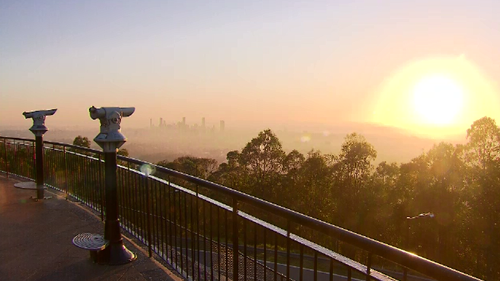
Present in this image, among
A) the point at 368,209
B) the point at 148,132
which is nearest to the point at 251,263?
the point at 368,209

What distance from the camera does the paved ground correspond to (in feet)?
13.9

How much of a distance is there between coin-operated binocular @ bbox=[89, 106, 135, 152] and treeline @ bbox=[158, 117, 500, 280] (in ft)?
89.9

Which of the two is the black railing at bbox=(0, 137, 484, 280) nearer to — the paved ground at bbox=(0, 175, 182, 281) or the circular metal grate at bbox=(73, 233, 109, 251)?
the paved ground at bbox=(0, 175, 182, 281)

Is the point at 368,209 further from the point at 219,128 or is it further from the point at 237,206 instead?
the point at 219,128

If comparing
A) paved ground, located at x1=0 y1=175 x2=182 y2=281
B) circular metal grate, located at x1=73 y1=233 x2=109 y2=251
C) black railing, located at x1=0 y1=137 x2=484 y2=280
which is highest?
black railing, located at x1=0 y1=137 x2=484 y2=280

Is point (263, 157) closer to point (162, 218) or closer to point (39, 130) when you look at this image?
point (39, 130)

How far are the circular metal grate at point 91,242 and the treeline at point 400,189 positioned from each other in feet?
89.0

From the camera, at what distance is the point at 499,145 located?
27.0 meters

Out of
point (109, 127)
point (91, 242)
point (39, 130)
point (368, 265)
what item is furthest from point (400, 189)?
point (368, 265)

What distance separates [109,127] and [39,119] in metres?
4.05

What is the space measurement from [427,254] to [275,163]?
16269 millimetres

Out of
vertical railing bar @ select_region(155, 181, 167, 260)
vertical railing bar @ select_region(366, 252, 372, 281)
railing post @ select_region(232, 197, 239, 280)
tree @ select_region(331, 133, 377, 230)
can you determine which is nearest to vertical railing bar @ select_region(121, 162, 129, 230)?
vertical railing bar @ select_region(155, 181, 167, 260)

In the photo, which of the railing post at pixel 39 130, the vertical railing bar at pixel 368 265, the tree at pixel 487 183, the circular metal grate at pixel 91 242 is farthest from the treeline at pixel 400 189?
the vertical railing bar at pixel 368 265

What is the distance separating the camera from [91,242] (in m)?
4.39
